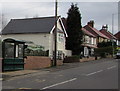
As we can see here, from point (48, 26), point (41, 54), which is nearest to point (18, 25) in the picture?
point (48, 26)

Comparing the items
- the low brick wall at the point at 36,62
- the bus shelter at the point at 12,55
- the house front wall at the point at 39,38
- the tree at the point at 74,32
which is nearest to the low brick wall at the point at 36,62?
the low brick wall at the point at 36,62

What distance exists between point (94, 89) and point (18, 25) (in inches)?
1243

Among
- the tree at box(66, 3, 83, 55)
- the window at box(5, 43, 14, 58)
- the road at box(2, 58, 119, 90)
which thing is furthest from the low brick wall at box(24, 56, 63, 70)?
the tree at box(66, 3, 83, 55)

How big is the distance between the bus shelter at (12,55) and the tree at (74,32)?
71.2 feet

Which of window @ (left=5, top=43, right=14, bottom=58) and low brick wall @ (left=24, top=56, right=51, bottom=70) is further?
low brick wall @ (left=24, top=56, right=51, bottom=70)

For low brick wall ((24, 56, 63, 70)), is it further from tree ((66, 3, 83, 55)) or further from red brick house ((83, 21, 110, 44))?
red brick house ((83, 21, 110, 44))

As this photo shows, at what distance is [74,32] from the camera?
43.5m

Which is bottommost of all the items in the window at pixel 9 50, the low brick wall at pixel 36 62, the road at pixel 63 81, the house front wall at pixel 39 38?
the road at pixel 63 81

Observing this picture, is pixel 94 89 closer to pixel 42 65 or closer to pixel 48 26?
pixel 42 65

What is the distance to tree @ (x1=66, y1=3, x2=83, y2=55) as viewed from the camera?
4328 cm

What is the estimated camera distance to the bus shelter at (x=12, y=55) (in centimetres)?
1994

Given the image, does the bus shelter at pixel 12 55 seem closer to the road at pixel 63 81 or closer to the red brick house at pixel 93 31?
the road at pixel 63 81

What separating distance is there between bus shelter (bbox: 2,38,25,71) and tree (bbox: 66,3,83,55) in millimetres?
21692

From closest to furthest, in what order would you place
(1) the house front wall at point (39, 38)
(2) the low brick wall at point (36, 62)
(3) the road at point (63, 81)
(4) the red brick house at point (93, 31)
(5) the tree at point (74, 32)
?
1. (3) the road at point (63, 81)
2. (2) the low brick wall at point (36, 62)
3. (1) the house front wall at point (39, 38)
4. (5) the tree at point (74, 32)
5. (4) the red brick house at point (93, 31)
